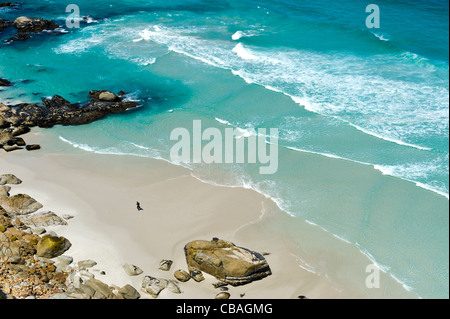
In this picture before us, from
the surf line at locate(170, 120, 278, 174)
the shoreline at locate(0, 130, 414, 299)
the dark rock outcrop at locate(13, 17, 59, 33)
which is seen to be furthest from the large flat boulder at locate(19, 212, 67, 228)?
the dark rock outcrop at locate(13, 17, 59, 33)

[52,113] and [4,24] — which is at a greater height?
[4,24]

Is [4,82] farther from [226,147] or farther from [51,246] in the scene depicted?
[51,246]

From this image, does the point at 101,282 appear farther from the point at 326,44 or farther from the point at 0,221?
the point at 326,44

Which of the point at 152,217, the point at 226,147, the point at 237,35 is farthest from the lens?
the point at 237,35

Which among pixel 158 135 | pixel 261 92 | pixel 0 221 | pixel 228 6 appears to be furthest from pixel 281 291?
pixel 228 6

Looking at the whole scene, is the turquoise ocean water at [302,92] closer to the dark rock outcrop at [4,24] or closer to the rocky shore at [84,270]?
the dark rock outcrop at [4,24]

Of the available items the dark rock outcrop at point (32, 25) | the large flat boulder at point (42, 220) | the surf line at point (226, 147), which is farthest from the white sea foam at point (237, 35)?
the large flat boulder at point (42, 220)

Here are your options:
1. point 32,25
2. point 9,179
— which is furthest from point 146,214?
point 32,25
